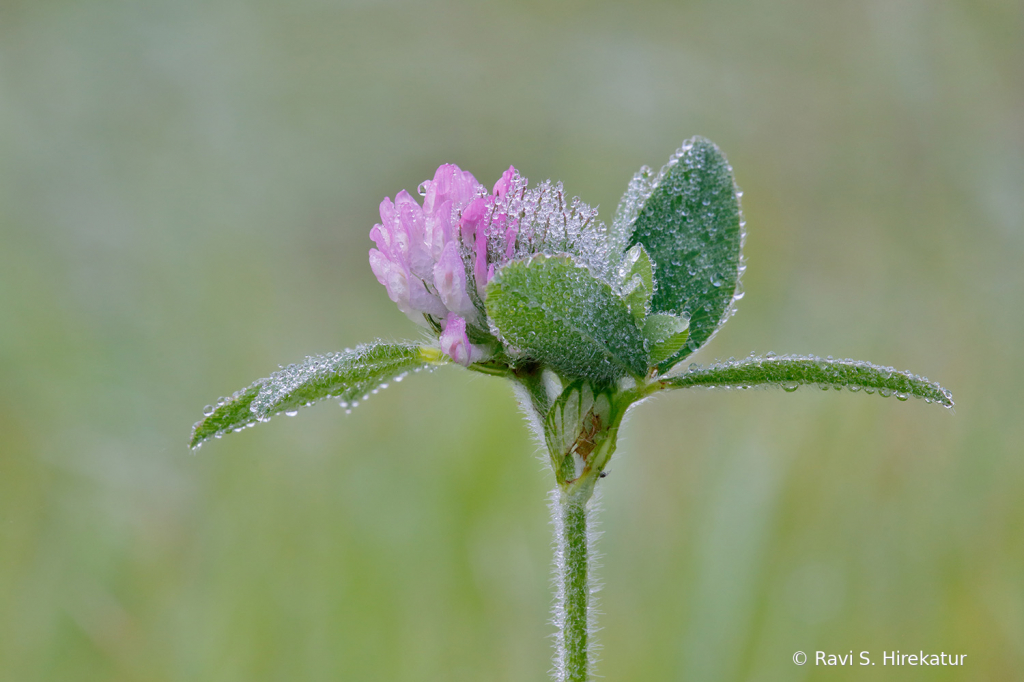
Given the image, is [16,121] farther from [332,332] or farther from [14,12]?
[332,332]

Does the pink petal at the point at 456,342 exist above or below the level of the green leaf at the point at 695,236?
below

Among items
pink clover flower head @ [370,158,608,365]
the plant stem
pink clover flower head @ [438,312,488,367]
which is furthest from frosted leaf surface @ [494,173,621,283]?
the plant stem

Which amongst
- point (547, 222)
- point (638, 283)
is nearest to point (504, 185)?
point (547, 222)

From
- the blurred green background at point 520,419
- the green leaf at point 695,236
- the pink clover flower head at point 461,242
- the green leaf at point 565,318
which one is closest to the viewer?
the green leaf at point 565,318

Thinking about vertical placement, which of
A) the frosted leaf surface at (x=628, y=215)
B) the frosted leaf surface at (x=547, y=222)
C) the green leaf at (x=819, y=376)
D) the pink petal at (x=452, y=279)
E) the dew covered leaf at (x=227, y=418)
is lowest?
the dew covered leaf at (x=227, y=418)

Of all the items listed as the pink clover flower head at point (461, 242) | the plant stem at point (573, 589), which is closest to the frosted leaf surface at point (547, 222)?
the pink clover flower head at point (461, 242)

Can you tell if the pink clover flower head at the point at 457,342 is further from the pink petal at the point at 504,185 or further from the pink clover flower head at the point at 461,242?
the pink petal at the point at 504,185

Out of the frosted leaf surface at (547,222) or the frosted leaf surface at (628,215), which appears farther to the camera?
the frosted leaf surface at (628,215)
